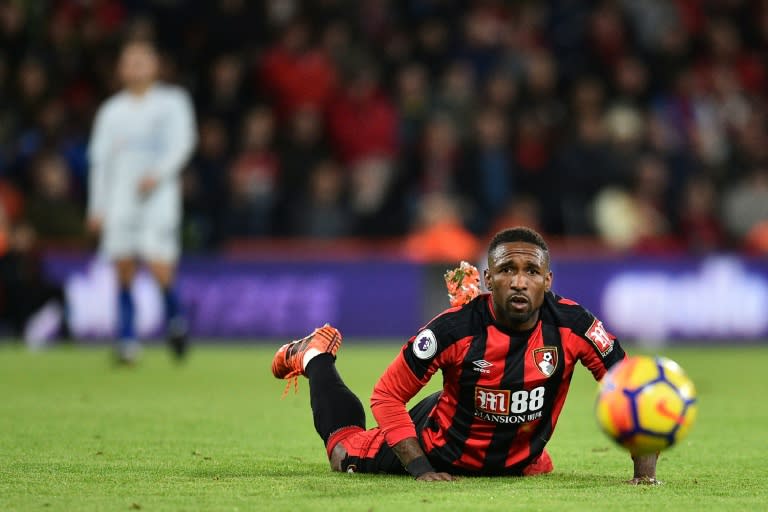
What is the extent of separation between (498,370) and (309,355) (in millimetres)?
1213

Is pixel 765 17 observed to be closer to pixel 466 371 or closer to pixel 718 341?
pixel 718 341

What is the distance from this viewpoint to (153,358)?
13000 mm

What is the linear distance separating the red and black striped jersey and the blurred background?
9.51 metres

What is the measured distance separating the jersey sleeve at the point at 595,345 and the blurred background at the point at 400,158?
31.1 ft

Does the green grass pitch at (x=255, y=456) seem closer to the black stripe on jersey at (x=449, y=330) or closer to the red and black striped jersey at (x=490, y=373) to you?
the red and black striped jersey at (x=490, y=373)

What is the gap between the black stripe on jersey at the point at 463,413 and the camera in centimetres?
525

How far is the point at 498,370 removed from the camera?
5262 mm

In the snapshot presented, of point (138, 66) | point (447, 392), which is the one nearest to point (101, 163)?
point (138, 66)

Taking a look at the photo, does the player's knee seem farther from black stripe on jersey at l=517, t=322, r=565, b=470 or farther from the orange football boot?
black stripe on jersey at l=517, t=322, r=565, b=470

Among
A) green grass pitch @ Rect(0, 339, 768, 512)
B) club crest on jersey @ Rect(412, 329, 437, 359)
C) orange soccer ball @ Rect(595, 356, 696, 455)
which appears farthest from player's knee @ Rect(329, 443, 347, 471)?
orange soccer ball @ Rect(595, 356, 696, 455)

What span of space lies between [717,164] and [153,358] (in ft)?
25.7

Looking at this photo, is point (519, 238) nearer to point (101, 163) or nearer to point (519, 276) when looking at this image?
point (519, 276)

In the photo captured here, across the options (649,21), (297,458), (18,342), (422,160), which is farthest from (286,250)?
(297,458)

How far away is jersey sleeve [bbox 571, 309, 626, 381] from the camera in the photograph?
530cm
